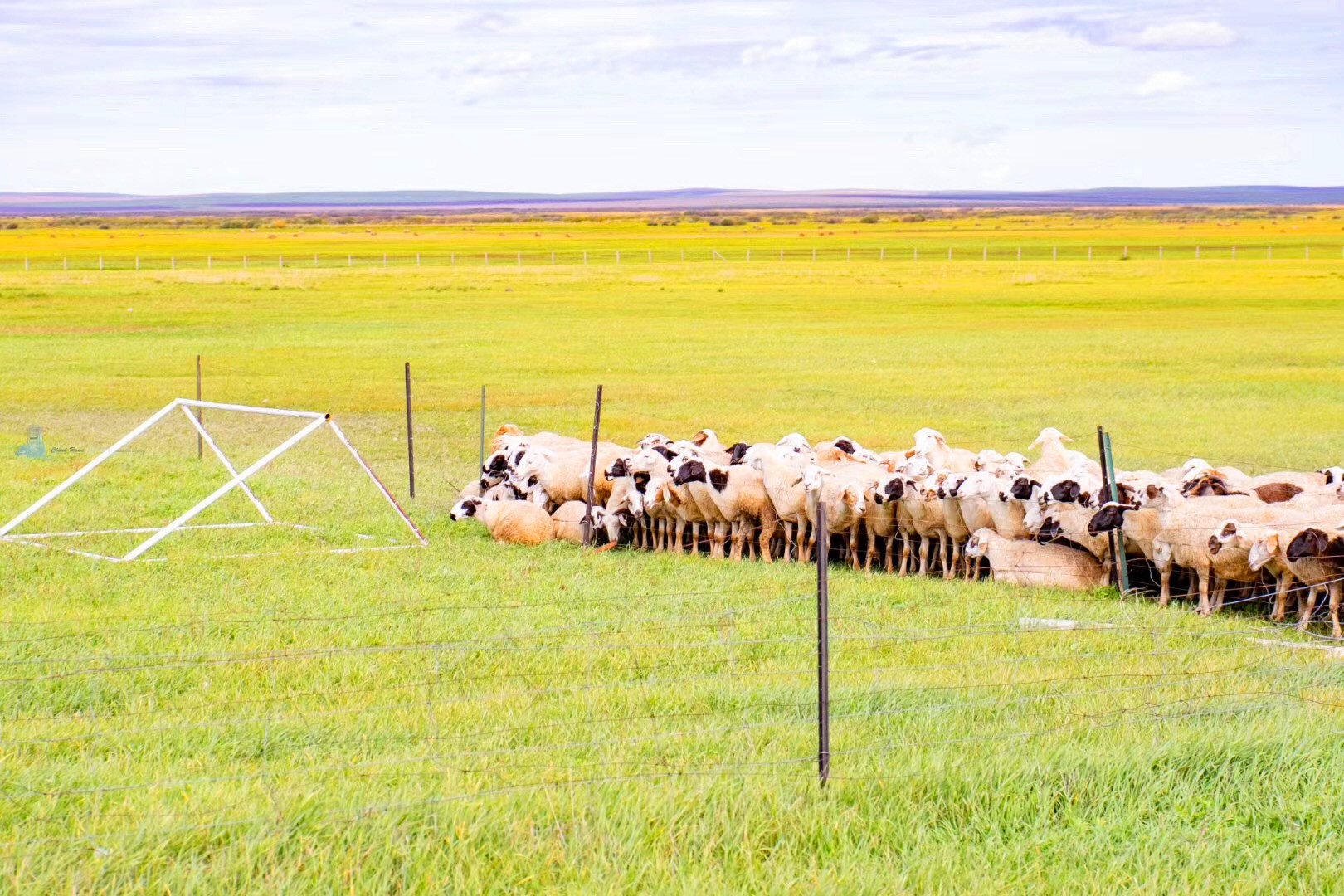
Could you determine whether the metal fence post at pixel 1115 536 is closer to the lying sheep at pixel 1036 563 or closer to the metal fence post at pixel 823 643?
the lying sheep at pixel 1036 563

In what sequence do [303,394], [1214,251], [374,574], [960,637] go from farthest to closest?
[1214,251], [303,394], [374,574], [960,637]

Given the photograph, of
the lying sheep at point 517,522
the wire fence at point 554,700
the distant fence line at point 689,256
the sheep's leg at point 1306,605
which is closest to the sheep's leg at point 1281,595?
the sheep's leg at point 1306,605

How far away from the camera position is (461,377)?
35.2 metres

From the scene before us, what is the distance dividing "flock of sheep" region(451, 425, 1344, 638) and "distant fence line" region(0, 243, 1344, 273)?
254ft

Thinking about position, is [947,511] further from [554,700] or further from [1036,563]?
[554,700]

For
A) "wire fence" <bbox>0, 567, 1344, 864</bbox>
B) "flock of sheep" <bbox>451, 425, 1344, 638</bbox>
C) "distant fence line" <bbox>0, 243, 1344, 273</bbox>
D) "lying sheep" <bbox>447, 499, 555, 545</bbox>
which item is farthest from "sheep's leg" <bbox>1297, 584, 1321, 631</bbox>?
"distant fence line" <bbox>0, 243, 1344, 273</bbox>

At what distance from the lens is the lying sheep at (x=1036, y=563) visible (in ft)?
42.7

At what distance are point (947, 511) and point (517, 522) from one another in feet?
15.6

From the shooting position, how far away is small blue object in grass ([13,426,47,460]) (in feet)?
70.0

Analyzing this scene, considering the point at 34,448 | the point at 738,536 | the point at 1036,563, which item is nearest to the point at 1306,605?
the point at 1036,563

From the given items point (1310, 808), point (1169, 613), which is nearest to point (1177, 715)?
point (1310, 808)

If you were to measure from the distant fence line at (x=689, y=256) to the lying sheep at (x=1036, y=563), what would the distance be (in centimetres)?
8078

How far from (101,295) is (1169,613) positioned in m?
58.9

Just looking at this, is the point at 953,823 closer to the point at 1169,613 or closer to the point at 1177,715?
the point at 1177,715
